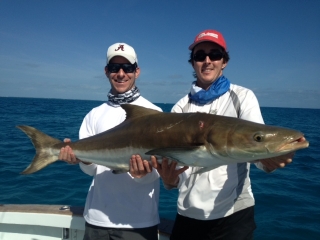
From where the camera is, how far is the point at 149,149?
10.3 ft

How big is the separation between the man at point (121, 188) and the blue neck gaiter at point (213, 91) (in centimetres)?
77

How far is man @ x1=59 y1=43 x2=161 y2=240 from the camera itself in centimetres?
347

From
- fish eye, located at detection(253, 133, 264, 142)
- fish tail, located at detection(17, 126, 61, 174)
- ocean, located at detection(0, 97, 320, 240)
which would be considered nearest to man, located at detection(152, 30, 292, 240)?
fish eye, located at detection(253, 133, 264, 142)

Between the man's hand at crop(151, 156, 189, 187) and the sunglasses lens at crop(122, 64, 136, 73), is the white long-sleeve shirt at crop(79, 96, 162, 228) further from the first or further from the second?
the sunglasses lens at crop(122, 64, 136, 73)

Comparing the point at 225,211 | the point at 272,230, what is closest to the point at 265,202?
the point at 272,230

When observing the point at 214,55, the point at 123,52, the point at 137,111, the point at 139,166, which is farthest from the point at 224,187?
the point at 123,52

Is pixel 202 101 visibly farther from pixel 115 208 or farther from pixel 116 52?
pixel 115 208

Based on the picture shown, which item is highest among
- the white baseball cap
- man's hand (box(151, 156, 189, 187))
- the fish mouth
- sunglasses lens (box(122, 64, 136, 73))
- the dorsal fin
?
the white baseball cap

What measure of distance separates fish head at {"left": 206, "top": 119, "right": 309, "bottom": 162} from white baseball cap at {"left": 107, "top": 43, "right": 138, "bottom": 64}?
1.73 meters

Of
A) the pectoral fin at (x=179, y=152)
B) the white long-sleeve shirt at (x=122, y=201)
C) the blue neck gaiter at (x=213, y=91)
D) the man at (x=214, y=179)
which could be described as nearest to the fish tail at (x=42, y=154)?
the white long-sleeve shirt at (x=122, y=201)

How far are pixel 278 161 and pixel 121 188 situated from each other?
194 centimetres

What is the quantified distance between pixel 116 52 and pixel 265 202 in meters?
8.17

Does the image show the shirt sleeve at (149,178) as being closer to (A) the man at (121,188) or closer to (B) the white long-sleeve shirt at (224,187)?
(A) the man at (121,188)

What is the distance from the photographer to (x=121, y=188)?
3572 millimetres
